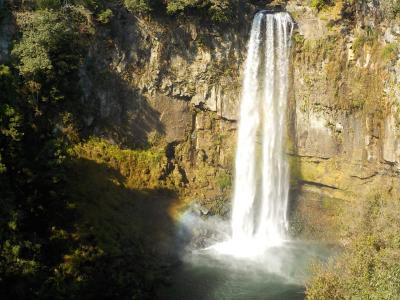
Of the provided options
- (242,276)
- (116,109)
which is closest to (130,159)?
(116,109)

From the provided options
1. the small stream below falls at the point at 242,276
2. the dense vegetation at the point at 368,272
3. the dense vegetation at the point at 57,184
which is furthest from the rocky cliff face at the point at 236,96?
the dense vegetation at the point at 368,272

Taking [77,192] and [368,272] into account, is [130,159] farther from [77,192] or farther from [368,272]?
[368,272]

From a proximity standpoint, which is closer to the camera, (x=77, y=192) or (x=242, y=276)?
(x=242, y=276)

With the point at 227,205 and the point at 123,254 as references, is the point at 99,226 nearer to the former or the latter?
the point at 123,254

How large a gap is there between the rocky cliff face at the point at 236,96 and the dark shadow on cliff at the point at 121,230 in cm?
281

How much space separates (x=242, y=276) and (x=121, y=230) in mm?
6959

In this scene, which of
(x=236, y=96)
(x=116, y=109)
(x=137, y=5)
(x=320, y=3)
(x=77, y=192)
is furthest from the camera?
(x=236, y=96)

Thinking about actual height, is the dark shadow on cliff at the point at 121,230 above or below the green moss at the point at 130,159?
below

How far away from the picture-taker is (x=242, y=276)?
2502 cm

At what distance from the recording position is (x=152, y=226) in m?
27.7

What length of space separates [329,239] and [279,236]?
10.6 ft

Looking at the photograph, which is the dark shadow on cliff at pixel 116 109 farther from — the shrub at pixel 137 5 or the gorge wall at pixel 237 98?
the shrub at pixel 137 5

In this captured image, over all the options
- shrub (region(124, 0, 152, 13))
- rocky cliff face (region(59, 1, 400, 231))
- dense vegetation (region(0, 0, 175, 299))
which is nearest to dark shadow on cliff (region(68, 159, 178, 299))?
dense vegetation (region(0, 0, 175, 299))

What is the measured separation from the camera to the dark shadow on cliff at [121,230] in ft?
70.0
